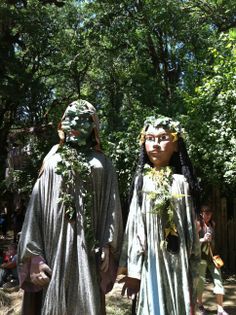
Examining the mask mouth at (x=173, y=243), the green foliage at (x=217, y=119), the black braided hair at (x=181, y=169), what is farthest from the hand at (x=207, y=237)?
the mask mouth at (x=173, y=243)

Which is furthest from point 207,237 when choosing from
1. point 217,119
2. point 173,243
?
point 173,243

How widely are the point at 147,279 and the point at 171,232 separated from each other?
0.40 m

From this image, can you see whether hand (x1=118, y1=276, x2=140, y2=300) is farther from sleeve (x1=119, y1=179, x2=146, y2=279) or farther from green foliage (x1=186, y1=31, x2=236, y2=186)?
green foliage (x1=186, y1=31, x2=236, y2=186)

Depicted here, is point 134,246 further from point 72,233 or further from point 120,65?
point 120,65

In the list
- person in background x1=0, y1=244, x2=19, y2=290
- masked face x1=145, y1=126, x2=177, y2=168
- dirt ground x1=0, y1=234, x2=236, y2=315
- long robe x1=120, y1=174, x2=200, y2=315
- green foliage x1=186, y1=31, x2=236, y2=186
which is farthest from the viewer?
person in background x1=0, y1=244, x2=19, y2=290

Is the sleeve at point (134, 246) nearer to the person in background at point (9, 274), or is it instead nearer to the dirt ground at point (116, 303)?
the dirt ground at point (116, 303)

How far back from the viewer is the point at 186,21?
38.0 ft

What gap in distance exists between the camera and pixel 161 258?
134 inches

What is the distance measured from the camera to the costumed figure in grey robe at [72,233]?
3.10m

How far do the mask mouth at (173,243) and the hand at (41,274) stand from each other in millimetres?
921

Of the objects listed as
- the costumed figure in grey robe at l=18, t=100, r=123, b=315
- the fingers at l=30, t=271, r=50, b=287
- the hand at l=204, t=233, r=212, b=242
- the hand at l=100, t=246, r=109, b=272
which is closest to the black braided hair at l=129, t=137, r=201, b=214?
the costumed figure in grey robe at l=18, t=100, r=123, b=315

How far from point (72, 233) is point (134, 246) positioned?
0.53 metres

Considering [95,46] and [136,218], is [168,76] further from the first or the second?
[136,218]

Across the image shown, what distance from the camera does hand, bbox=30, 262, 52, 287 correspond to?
3.10 metres
